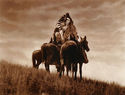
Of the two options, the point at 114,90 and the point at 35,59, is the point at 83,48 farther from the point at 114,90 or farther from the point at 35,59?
the point at 35,59

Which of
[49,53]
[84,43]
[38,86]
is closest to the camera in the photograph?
[38,86]

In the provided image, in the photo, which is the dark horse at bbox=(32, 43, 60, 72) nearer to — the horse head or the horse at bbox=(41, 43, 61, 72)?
the horse at bbox=(41, 43, 61, 72)

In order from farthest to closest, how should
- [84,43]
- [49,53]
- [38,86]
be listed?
[49,53] → [84,43] → [38,86]

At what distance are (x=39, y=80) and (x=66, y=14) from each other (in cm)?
432

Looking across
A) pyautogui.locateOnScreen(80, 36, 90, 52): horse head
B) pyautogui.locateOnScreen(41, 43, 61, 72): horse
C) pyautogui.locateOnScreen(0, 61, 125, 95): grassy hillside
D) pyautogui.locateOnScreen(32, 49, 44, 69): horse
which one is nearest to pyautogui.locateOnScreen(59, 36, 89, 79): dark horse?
pyautogui.locateOnScreen(80, 36, 90, 52): horse head

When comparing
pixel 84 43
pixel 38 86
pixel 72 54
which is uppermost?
pixel 84 43

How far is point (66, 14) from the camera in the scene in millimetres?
14117

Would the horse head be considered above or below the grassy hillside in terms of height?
above

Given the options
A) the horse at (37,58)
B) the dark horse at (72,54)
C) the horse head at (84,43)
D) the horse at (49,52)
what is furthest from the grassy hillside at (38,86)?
the horse at (37,58)

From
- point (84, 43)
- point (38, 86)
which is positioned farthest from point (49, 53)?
point (38, 86)

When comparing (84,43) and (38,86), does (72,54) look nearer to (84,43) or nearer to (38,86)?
(84,43)

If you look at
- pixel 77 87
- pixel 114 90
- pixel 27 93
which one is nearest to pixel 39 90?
pixel 27 93

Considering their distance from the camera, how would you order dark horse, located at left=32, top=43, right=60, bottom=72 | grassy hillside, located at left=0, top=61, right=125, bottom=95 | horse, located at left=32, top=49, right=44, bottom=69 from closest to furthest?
grassy hillside, located at left=0, top=61, right=125, bottom=95, dark horse, located at left=32, top=43, right=60, bottom=72, horse, located at left=32, top=49, right=44, bottom=69

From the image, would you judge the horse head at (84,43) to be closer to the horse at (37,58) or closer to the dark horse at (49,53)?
the dark horse at (49,53)
